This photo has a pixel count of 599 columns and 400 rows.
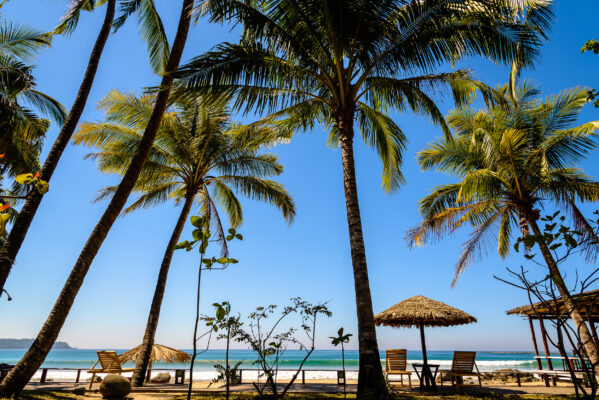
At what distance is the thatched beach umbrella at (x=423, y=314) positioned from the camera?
9.16 meters

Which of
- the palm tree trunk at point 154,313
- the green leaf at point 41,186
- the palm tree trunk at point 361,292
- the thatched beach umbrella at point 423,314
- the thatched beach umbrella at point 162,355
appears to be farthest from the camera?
the thatched beach umbrella at point 162,355

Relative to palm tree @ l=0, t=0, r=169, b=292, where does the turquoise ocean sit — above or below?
below

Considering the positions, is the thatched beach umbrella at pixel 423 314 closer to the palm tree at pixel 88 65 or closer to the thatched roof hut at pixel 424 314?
the thatched roof hut at pixel 424 314

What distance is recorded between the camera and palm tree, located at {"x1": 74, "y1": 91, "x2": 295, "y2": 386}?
9734 mm

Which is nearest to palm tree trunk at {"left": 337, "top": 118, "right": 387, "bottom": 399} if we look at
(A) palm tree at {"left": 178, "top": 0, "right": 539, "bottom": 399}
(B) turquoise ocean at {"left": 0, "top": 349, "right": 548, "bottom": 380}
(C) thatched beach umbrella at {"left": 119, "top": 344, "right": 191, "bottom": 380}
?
(A) palm tree at {"left": 178, "top": 0, "right": 539, "bottom": 399}

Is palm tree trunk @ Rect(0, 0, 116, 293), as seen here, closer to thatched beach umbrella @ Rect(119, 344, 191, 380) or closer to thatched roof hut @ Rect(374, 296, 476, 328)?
thatched beach umbrella @ Rect(119, 344, 191, 380)

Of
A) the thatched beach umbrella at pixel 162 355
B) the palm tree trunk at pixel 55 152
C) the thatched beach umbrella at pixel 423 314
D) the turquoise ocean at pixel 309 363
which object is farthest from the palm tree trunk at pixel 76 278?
the turquoise ocean at pixel 309 363

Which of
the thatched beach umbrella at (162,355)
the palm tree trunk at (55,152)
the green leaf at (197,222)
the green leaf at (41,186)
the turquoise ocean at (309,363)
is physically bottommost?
the turquoise ocean at (309,363)

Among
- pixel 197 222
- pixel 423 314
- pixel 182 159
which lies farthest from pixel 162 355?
pixel 197 222

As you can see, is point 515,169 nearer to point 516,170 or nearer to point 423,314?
point 516,170

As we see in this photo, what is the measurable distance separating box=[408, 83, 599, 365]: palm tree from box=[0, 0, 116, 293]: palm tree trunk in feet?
28.0

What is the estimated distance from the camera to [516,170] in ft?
31.9

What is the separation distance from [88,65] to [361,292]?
737 cm

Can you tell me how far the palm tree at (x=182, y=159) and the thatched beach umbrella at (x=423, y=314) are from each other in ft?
14.7
